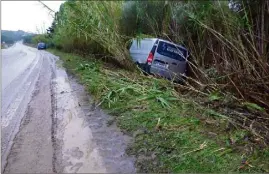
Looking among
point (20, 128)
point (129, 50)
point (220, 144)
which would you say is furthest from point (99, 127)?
point (129, 50)

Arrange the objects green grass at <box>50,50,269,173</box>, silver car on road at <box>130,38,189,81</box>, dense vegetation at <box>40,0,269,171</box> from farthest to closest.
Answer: silver car on road at <box>130,38,189,81</box>
dense vegetation at <box>40,0,269,171</box>
green grass at <box>50,50,269,173</box>

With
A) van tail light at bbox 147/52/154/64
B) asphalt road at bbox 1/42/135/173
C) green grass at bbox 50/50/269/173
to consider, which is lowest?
asphalt road at bbox 1/42/135/173

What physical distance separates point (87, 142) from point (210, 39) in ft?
15.5

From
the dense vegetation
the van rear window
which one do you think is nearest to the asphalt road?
the dense vegetation

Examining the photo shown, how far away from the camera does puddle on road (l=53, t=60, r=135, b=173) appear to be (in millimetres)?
3566

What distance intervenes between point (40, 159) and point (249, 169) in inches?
92.1

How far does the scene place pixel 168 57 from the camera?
983 centimetres

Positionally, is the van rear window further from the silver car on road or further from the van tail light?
the van tail light

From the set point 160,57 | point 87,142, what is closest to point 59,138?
point 87,142

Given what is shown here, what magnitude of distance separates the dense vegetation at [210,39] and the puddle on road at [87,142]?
1661 millimetres

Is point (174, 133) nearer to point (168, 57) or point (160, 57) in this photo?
point (160, 57)

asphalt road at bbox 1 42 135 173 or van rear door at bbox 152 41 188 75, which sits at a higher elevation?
van rear door at bbox 152 41 188 75

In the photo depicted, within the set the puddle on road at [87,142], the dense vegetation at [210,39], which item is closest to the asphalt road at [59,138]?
the puddle on road at [87,142]

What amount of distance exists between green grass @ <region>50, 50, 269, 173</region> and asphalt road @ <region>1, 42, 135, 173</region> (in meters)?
0.24
